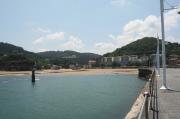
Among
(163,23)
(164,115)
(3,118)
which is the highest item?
(163,23)

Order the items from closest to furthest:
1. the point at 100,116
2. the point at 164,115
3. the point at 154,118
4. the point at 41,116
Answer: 1. the point at 154,118
2. the point at 164,115
3. the point at 100,116
4. the point at 41,116

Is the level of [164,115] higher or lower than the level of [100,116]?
higher

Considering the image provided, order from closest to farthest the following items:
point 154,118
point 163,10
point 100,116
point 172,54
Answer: point 154,118
point 163,10
point 100,116
point 172,54

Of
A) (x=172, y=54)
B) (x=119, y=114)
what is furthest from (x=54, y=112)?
(x=172, y=54)

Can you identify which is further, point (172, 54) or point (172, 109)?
point (172, 54)

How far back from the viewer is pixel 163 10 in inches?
1056

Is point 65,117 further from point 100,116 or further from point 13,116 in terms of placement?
point 13,116

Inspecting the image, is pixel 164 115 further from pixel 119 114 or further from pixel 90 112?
pixel 90 112

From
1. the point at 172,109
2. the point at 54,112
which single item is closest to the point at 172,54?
the point at 54,112

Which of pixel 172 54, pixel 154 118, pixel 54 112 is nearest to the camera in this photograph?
pixel 154 118

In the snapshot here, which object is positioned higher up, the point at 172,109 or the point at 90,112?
the point at 172,109

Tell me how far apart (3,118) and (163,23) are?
18214mm

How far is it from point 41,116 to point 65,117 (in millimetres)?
2631

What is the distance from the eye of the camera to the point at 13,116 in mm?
33875
